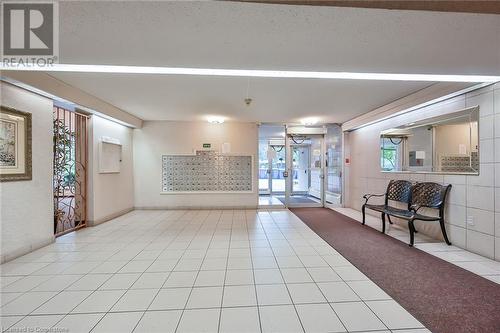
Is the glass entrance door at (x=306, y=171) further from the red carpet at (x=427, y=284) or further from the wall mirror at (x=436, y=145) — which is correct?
the red carpet at (x=427, y=284)

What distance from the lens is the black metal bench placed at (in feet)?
11.4

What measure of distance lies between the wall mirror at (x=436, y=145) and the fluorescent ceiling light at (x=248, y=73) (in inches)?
27.9

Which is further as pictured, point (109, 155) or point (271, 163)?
point (271, 163)

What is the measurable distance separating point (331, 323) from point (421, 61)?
2835 millimetres

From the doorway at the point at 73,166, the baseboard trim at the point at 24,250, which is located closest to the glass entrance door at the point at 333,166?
the doorway at the point at 73,166

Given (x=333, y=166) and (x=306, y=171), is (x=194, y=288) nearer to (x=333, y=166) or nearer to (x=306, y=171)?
(x=333, y=166)

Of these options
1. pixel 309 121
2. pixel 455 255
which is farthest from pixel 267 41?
pixel 309 121

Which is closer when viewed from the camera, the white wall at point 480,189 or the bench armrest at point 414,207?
the white wall at point 480,189

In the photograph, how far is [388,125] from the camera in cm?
493

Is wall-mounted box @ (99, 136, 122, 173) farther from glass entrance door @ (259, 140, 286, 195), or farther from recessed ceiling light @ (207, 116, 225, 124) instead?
glass entrance door @ (259, 140, 286, 195)

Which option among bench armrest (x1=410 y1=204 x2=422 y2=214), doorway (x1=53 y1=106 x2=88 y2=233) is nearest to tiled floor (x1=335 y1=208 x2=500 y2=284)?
bench armrest (x1=410 y1=204 x2=422 y2=214)

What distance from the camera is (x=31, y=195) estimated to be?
3.16 meters

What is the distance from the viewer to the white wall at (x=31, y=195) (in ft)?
9.33

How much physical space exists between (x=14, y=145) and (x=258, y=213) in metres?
4.68
